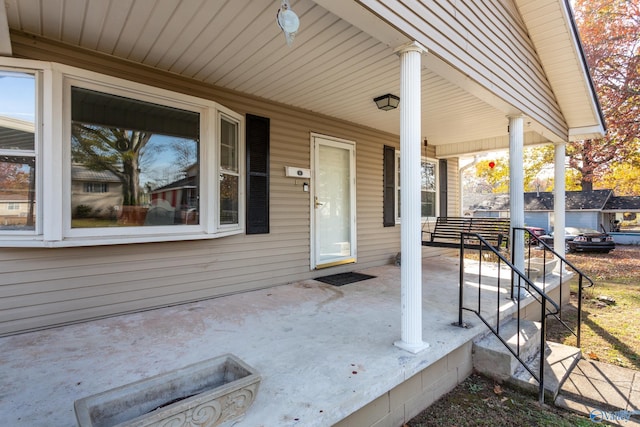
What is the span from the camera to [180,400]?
1.50 metres

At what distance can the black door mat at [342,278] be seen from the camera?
4503mm

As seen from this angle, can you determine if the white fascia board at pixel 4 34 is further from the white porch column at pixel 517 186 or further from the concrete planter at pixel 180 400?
the white porch column at pixel 517 186

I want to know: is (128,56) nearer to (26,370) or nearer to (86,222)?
(86,222)

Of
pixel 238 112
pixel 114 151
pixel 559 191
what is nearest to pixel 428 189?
pixel 559 191

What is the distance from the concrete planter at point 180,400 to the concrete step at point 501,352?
211 centimetres

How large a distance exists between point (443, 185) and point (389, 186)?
2.15 metres

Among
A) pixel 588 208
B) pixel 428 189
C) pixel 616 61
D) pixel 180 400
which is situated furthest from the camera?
pixel 588 208

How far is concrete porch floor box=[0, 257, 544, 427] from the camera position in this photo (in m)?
1.72

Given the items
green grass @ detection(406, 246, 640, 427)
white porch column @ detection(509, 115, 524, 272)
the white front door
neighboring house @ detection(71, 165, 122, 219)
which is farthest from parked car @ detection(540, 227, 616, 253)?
neighboring house @ detection(71, 165, 122, 219)

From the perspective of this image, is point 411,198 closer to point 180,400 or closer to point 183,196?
point 180,400

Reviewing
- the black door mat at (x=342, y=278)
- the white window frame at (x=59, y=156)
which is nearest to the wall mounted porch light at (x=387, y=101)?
the black door mat at (x=342, y=278)

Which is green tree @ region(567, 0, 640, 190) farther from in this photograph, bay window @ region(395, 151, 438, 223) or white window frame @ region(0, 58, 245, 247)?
white window frame @ region(0, 58, 245, 247)

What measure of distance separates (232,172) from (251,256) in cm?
108

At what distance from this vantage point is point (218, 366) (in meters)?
1.70
